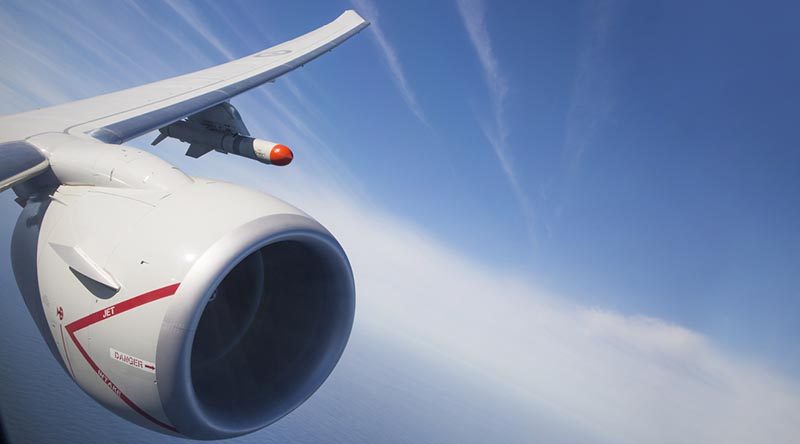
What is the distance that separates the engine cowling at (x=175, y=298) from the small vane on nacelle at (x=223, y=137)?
106 inches

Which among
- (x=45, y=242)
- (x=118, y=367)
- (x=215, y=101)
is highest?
(x=215, y=101)

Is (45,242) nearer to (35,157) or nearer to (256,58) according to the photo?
(35,157)

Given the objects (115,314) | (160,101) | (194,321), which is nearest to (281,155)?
(160,101)

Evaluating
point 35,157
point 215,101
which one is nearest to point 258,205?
point 35,157

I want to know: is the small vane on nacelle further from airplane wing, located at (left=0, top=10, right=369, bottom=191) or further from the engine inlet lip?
the engine inlet lip

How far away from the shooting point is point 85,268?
3166 mm

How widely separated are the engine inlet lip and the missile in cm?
350

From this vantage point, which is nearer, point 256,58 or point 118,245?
point 118,245

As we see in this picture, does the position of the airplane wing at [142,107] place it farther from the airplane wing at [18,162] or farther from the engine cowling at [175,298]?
the engine cowling at [175,298]

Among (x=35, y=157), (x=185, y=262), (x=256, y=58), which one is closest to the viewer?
(x=185, y=262)

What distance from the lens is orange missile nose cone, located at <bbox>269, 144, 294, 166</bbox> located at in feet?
Answer: 21.5

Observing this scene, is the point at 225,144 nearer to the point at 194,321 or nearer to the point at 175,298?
the point at 175,298

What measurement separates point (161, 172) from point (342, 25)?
32.5ft

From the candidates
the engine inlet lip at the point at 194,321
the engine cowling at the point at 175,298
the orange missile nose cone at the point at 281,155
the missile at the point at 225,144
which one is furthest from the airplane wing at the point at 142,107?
the engine inlet lip at the point at 194,321
